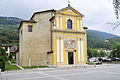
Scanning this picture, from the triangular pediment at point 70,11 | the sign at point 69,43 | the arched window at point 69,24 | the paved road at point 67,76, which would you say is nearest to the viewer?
the paved road at point 67,76

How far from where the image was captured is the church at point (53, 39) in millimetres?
31047

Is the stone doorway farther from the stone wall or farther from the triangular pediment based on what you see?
the triangular pediment

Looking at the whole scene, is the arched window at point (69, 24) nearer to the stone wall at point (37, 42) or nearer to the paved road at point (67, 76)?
the stone wall at point (37, 42)

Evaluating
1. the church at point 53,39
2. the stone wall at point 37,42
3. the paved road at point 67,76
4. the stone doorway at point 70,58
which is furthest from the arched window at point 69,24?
the paved road at point 67,76

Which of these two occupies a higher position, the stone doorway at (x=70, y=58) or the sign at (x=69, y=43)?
the sign at (x=69, y=43)

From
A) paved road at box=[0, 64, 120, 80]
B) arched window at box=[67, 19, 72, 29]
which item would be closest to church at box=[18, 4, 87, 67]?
arched window at box=[67, 19, 72, 29]

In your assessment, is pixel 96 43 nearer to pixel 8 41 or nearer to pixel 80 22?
pixel 8 41

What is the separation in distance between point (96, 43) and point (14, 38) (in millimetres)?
66229

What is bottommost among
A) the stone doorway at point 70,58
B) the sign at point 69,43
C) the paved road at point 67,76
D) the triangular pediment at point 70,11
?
the paved road at point 67,76

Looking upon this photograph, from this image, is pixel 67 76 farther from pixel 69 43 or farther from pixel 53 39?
pixel 69 43

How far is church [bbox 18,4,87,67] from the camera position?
31.0 m

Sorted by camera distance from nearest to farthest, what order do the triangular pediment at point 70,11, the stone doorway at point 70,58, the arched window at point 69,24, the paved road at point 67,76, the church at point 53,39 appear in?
the paved road at point 67,76
the church at point 53,39
the stone doorway at point 70,58
the triangular pediment at point 70,11
the arched window at point 69,24

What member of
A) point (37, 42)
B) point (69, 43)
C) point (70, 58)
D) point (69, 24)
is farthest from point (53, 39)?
point (70, 58)

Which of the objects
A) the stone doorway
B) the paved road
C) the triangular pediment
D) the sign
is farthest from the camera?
the triangular pediment
